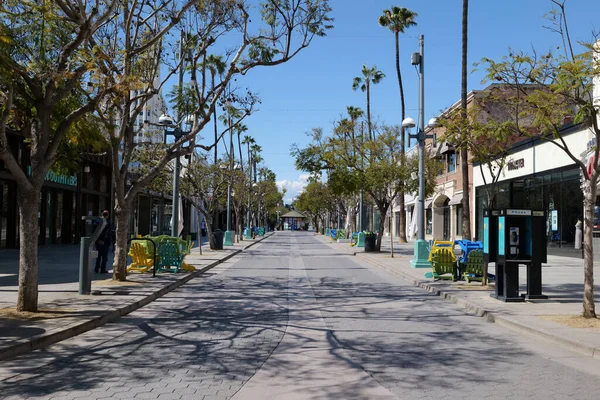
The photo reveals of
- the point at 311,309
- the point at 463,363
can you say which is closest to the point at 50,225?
the point at 311,309

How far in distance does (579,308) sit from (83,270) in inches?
402

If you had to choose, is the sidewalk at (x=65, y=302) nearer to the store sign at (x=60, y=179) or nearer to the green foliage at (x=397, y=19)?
the store sign at (x=60, y=179)

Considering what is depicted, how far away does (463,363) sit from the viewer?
708 cm

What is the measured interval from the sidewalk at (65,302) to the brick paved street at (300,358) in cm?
23

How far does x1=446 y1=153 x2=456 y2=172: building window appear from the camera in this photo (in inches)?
1657

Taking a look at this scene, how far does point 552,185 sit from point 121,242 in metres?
21.4

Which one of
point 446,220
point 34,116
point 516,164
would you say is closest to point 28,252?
point 34,116

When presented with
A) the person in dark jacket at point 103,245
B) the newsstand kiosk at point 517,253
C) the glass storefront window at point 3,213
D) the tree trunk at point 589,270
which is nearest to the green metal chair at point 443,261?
the newsstand kiosk at point 517,253

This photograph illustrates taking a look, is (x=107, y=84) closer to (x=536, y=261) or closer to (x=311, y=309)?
(x=311, y=309)

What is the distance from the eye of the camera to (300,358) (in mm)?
7270

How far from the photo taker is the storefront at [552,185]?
2545 cm

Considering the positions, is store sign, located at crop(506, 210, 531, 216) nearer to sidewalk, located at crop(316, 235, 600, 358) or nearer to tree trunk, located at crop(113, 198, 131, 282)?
sidewalk, located at crop(316, 235, 600, 358)

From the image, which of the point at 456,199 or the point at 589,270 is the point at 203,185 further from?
the point at 589,270

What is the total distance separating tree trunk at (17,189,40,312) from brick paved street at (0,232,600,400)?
4.85 feet
